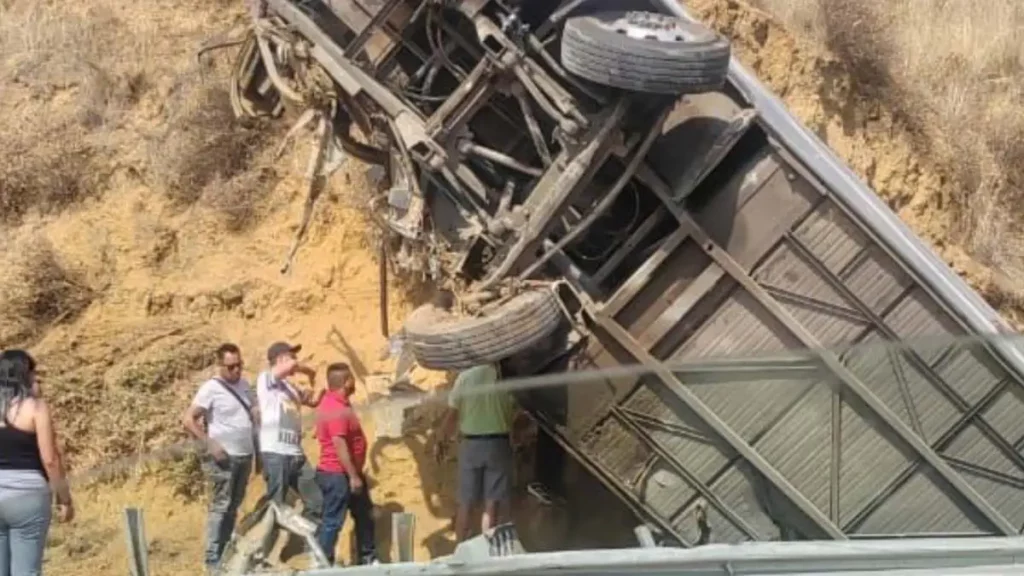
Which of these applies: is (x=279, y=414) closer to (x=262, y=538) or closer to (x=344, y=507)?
(x=344, y=507)

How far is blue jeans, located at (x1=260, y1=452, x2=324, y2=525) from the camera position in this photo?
24.8ft

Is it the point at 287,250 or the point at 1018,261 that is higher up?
the point at 287,250

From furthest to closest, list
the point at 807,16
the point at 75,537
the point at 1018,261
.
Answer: the point at 807,16 < the point at 1018,261 < the point at 75,537

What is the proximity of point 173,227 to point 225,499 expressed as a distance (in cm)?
409

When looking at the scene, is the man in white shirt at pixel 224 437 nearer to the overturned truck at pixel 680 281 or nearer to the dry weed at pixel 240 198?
the overturned truck at pixel 680 281

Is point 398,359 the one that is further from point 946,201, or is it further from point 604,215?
point 946,201

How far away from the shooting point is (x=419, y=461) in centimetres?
951

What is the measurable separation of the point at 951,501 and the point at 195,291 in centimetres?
556

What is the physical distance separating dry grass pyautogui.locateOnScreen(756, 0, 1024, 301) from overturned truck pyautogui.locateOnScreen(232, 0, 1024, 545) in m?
3.64

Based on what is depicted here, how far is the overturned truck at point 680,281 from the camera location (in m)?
7.57

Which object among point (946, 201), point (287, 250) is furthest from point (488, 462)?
point (946, 201)

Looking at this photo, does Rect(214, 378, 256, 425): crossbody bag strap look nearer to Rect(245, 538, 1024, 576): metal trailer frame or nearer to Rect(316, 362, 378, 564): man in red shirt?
Rect(316, 362, 378, 564): man in red shirt

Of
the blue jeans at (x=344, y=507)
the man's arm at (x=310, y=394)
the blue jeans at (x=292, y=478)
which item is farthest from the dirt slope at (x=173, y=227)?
the blue jeans at (x=292, y=478)

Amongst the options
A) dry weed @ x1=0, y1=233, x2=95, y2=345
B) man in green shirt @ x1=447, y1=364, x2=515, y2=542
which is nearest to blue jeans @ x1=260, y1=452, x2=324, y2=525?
man in green shirt @ x1=447, y1=364, x2=515, y2=542
